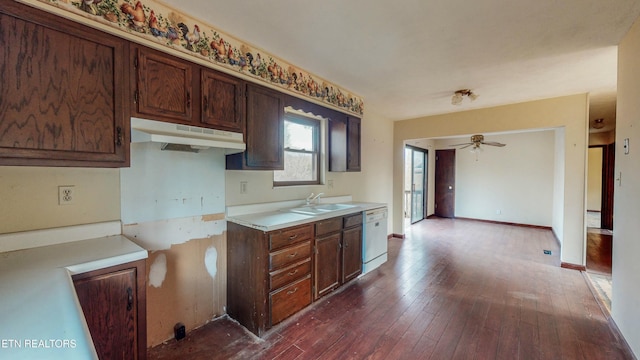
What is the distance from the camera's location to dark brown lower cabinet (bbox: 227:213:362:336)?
6.89 ft

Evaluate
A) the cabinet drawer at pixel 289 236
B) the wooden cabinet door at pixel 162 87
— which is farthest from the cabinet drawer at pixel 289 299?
the wooden cabinet door at pixel 162 87

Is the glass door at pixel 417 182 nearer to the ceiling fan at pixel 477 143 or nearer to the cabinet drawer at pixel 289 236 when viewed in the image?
the ceiling fan at pixel 477 143

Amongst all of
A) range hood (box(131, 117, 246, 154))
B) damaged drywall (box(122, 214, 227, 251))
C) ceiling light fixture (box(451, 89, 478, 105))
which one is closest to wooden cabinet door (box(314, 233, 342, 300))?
damaged drywall (box(122, 214, 227, 251))

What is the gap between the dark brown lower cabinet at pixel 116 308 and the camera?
132 cm

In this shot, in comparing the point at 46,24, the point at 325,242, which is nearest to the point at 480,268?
the point at 325,242

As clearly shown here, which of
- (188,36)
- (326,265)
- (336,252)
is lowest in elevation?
(326,265)

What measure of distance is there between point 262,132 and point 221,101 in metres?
0.44

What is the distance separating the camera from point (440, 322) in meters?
2.32

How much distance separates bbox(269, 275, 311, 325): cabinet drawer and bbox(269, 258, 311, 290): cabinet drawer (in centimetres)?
5

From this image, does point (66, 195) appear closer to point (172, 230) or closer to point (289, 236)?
point (172, 230)

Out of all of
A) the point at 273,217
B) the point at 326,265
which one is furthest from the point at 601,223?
the point at 273,217

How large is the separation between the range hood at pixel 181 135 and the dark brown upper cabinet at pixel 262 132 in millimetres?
203

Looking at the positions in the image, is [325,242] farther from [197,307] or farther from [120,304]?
[120,304]

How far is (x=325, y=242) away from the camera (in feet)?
8.77
